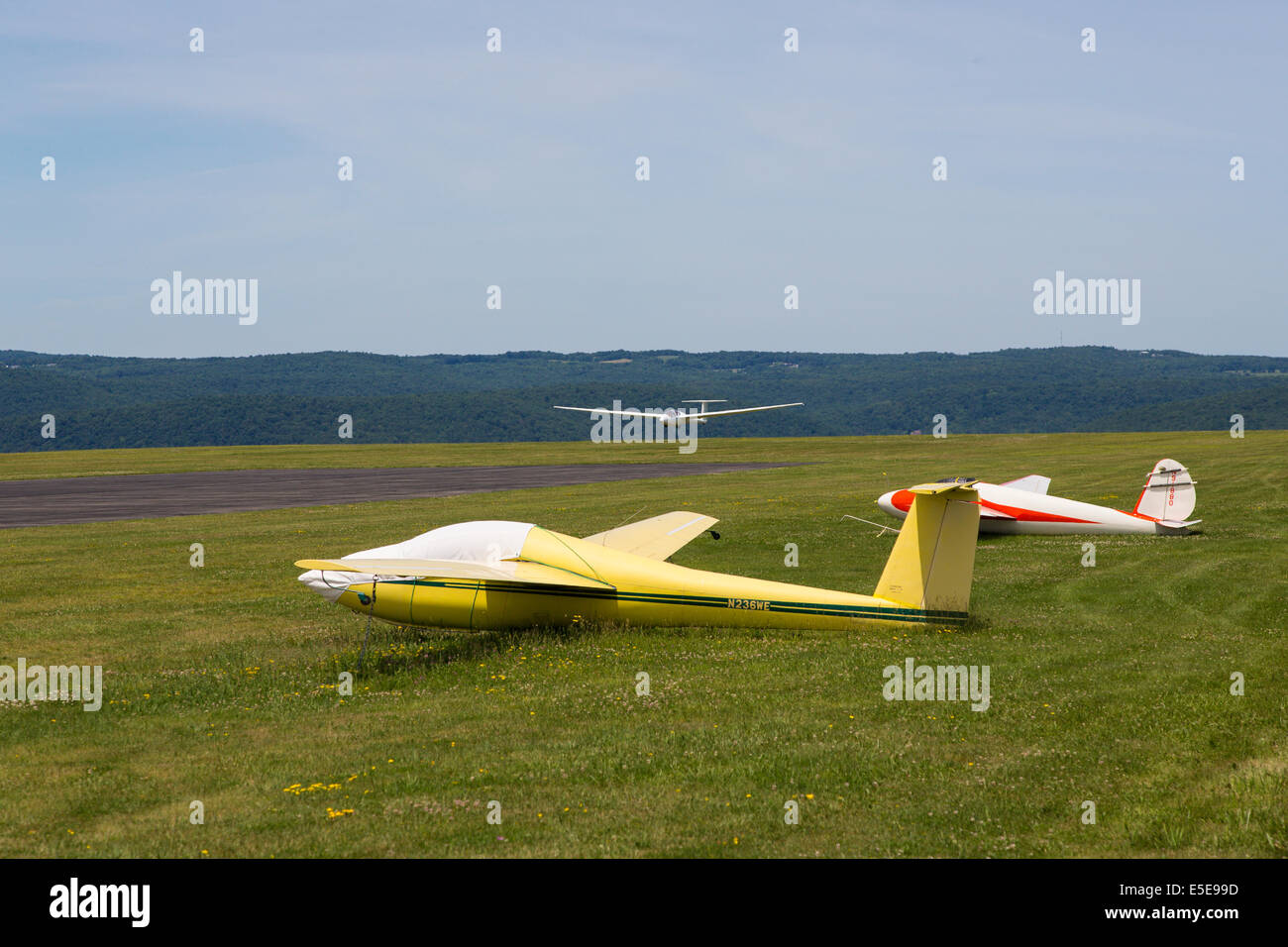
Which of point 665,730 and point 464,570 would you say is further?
point 464,570

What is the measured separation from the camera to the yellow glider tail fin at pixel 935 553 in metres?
16.3

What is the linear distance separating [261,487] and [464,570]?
47118 mm

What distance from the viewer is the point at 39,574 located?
2752 centimetres

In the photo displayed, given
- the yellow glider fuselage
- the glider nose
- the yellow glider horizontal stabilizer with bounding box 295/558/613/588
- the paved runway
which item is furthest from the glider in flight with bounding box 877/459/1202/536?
the paved runway

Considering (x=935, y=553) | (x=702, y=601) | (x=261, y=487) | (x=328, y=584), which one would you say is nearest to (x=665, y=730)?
(x=702, y=601)

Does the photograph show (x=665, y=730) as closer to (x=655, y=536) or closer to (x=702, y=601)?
(x=702, y=601)

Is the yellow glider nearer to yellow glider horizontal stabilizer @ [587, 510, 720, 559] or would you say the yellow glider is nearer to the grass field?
the grass field

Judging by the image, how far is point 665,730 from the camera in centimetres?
1230

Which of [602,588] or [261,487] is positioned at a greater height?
[602,588]

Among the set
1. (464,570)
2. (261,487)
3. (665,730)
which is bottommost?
(665,730)

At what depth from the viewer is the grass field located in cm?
909

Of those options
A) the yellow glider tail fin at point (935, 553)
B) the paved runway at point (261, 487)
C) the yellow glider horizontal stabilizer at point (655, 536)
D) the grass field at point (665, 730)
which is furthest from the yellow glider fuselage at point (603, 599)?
the paved runway at point (261, 487)
